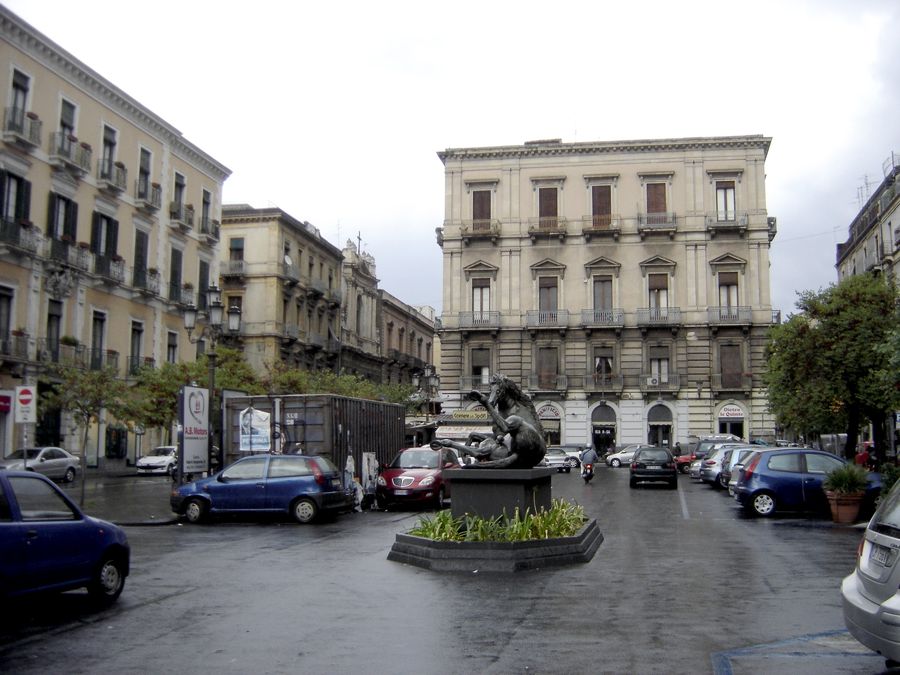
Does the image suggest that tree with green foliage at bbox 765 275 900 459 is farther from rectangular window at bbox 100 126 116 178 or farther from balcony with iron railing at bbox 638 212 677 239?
rectangular window at bbox 100 126 116 178

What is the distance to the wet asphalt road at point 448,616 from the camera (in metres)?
7.20

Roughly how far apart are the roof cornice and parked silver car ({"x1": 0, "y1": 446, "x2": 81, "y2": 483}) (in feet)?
98.2

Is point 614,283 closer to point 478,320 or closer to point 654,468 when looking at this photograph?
point 478,320

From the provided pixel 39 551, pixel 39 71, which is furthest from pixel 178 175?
pixel 39 551

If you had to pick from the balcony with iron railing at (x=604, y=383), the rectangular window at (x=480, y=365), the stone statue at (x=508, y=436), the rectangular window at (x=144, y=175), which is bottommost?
the stone statue at (x=508, y=436)

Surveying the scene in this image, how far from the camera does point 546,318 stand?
182 ft

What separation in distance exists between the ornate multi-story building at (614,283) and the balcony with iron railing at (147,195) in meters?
18.1

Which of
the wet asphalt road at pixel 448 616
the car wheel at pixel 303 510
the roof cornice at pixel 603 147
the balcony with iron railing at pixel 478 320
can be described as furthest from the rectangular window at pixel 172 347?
the wet asphalt road at pixel 448 616

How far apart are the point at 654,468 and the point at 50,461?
21108mm

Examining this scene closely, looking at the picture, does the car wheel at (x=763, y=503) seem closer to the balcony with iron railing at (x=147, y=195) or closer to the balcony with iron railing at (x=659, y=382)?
the balcony with iron railing at (x=147, y=195)

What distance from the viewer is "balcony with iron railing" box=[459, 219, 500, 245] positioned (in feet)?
182

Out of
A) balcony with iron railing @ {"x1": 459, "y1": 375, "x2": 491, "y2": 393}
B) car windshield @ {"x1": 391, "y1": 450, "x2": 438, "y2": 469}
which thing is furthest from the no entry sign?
balcony with iron railing @ {"x1": 459, "y1": 375, "x2": 491, "y2": 393}

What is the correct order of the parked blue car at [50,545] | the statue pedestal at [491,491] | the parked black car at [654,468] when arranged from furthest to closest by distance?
the parked black car at [654,468], the statue pedestal at [491,491], the parked blue car at [50,545]

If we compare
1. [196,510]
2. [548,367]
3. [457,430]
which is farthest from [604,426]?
[196,510]
